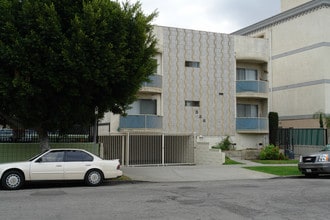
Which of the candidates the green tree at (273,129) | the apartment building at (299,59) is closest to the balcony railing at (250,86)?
the green tree at (273,129)

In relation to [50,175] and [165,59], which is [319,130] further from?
[50,175]

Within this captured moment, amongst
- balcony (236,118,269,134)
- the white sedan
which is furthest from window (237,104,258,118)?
the white sedan

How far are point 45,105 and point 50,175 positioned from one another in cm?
293

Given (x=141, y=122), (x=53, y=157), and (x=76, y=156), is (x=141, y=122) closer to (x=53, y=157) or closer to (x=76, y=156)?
(x=76, y=156)

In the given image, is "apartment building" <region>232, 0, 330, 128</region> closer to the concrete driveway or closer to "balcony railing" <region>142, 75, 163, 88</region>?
"balcony railing" <region>142, 75, 163, 88</region>

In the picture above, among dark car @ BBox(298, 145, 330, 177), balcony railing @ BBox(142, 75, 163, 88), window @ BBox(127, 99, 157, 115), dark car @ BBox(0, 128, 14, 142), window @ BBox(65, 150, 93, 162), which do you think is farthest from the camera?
window @ BBox(127, 99, 157, 115)

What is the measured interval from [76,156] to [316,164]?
10753 mm

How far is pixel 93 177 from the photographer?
15.9 m

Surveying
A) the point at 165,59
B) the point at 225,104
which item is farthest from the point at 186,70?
the point at 225,104

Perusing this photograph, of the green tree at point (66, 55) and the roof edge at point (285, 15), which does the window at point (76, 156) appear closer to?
the green tree at point (66, 55)

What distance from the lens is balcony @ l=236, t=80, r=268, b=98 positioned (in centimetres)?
3079

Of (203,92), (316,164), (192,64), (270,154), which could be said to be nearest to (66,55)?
(316,164)

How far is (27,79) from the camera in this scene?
15.3 m

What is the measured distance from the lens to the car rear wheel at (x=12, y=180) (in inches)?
577
